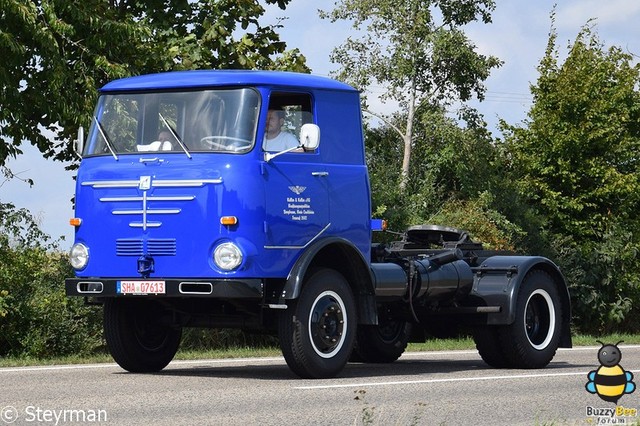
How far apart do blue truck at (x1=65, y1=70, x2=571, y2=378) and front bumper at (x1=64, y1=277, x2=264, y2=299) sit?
1cm

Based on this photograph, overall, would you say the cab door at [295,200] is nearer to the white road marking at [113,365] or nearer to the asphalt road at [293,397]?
the asphalt road at [293,397]

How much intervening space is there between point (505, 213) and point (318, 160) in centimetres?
2247

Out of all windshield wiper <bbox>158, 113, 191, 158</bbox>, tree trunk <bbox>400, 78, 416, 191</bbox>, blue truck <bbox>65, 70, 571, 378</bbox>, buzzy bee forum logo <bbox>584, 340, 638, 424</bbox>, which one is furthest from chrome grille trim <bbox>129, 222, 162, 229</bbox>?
tree trunk <bbox>400, 78, 416, 191</bbox>

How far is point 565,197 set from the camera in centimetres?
3891

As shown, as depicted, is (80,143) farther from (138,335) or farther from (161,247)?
(138,335)

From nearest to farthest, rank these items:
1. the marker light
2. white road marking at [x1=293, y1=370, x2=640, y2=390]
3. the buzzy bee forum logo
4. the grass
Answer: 1. the buzzy bee forum logo
2. white road marking at [x1=293, y1=370, x2=640, y2=390]
3. the marker light
4. the grass

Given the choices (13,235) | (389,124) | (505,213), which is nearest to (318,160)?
(13,235)

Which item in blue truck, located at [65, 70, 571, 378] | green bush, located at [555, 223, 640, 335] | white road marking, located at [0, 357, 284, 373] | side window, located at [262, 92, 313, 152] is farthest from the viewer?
green bush, located at [555, 223, 640, 335]

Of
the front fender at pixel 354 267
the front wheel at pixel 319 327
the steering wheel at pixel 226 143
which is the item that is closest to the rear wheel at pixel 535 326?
the front fender at pixel 354 267

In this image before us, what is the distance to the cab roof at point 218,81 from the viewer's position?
42.0 feet

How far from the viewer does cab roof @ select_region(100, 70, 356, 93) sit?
12.8 m

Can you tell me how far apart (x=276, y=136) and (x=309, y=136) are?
1.50 feet

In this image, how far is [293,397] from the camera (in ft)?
35.9

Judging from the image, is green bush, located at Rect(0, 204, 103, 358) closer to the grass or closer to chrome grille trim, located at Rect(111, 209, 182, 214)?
the grass
